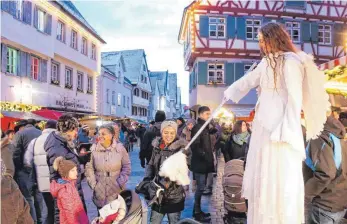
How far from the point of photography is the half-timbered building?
26219 mm

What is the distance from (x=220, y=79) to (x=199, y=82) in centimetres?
158

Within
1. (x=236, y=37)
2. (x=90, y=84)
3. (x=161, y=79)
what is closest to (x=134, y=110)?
(x=90, y=84)

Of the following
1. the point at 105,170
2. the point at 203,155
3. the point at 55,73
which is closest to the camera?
the point at 105,170

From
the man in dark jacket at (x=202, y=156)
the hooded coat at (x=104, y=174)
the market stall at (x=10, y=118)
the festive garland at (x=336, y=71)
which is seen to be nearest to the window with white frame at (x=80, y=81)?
the market stall at (x=10, y=118)

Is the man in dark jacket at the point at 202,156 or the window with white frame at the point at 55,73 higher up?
the window with white frame at the point at 55,73

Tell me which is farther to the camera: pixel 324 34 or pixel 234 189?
pixel 324 34

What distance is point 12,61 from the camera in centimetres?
1859

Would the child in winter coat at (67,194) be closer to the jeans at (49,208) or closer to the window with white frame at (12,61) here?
the jeans at (49,208)

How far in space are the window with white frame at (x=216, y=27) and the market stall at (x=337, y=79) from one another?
17.3 metres

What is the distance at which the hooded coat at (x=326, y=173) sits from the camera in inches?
120

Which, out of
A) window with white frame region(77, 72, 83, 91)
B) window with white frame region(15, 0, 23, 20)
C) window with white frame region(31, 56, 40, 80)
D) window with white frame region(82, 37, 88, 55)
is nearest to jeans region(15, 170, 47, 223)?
window with white frame region(15, 0, 23, 20)

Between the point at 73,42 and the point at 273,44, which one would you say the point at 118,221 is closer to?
the point at 273,44

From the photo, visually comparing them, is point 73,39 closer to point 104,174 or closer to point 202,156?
point 202,156

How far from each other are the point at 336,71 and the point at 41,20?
1788 cm
